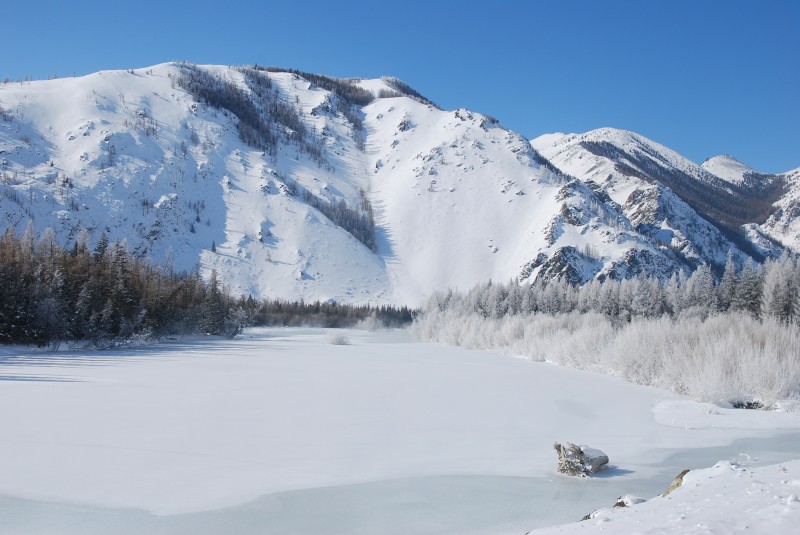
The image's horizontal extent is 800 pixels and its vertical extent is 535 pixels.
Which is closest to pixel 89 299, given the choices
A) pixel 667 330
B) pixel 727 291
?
pixel 667 330

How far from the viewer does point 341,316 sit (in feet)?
356

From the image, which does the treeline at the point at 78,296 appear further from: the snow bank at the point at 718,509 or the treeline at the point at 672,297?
the treeline at the point at 672,297

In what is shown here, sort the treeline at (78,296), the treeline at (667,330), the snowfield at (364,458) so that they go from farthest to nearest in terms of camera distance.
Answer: the treeline at (78,296)
the treeline at (667,330)
the snowfield at (364,458)

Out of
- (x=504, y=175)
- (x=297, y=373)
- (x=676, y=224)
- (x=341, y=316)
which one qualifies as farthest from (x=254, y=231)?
(x=676, y=224)

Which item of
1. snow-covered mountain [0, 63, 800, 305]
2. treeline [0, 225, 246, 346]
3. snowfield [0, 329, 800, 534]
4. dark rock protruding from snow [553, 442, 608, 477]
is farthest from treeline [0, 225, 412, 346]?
dark rock protruding from snow [553, 442, 608, 477]

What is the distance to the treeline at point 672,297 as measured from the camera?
159 ft

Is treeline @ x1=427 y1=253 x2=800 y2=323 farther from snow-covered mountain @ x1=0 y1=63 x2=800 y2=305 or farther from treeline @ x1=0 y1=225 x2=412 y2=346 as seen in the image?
snow-covered mountain @ x1=0 y1=63 x2=800 y2=305

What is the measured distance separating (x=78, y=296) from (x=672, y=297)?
205 feet

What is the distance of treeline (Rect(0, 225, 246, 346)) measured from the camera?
38.3 meters

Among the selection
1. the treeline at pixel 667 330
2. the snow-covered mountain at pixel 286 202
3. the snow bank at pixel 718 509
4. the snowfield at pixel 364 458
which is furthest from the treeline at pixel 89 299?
the snow bank at pixel 718 509

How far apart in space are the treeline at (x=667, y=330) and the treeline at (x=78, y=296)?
3357 centimetres

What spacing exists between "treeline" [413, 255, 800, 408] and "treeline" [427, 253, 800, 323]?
0.39ft

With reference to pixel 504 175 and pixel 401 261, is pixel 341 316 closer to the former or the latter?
pixel 401 261

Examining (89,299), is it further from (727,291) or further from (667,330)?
(727,291)
